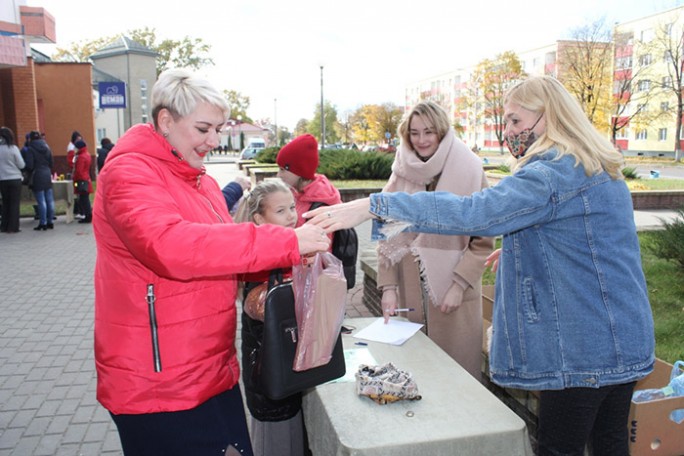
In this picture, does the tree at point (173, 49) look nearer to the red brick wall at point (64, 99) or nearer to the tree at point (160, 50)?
the tree at point (160, 50)

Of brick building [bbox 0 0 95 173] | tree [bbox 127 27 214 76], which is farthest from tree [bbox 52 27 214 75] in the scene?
brick building [bbox 0 0 95 173]

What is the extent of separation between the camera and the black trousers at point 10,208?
1170 cm

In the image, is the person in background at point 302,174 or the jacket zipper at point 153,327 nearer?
the jacket zipper at point 153,327

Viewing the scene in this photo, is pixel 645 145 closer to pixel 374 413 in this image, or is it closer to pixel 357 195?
pixel 357 195

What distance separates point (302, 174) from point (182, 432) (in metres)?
2.32

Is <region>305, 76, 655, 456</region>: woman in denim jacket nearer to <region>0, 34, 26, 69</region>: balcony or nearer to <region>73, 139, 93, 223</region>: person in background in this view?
<region>73, 139, 93, 223</region>: person in background

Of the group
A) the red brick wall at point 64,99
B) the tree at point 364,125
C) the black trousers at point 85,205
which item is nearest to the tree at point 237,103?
the tree at point 364,125

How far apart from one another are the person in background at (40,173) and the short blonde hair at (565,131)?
40.0 feet

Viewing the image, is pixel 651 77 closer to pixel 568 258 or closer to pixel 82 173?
pixel 82 173

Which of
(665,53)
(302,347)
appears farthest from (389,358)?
(665,53)

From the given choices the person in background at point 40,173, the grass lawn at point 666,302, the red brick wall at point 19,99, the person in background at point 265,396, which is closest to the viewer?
the person in background at point 265,396

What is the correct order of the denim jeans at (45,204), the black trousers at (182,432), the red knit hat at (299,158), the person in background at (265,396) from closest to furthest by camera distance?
the black trousers at (182,432)
the person in background at (265,396)
the red knit hat at (299,158)
the denim jeans at (45,204)

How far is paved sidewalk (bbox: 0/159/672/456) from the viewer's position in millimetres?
3852

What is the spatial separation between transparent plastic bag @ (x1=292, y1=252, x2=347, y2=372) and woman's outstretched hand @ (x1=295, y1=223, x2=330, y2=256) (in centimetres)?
16
